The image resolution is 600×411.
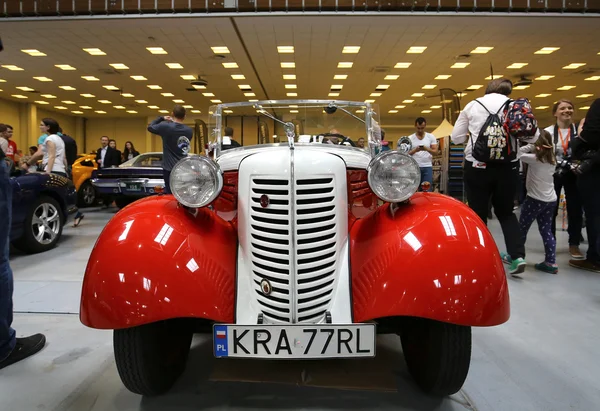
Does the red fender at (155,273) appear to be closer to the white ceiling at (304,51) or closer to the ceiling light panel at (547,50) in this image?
the white ceiling at (304,51)

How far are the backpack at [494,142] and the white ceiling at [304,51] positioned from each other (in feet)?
22.1

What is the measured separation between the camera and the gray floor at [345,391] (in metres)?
1.93

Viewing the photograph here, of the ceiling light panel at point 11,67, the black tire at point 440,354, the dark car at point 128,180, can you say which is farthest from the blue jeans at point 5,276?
the ceiling light panel at point 11,67

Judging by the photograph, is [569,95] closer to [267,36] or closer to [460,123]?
[267,36]

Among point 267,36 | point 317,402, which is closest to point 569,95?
point 267,36

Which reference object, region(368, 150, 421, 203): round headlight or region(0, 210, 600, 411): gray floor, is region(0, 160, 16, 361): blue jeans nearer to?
region(0, 210, 600, 411): gray floor

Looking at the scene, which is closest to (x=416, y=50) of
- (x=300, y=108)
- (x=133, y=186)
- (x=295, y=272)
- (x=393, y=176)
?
(x=133, y=186)

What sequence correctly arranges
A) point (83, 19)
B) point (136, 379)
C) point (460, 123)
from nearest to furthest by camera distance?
point (136, 379), point (460, 123), point (83, 19)

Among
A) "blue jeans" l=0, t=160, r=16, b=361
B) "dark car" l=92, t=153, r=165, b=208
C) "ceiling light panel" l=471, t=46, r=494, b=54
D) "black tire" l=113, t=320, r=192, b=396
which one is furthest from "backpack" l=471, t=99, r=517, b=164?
"ceiling light panel" l=471, t=46, r=494, b=54

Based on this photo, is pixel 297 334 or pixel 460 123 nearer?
pixel 297 334

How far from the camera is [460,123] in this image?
3787 mm

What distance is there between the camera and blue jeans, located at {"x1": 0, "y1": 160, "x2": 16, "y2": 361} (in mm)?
2311

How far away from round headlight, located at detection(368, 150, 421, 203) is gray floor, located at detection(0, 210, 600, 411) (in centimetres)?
97

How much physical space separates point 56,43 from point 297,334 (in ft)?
42.7
